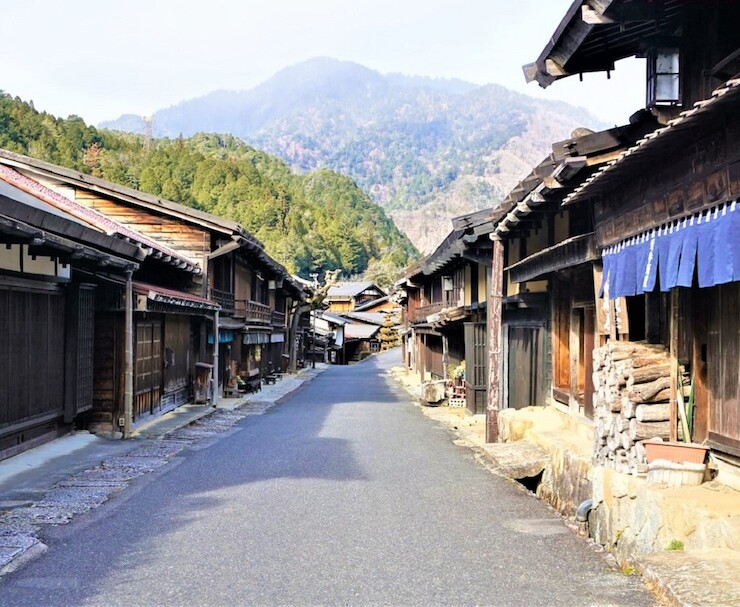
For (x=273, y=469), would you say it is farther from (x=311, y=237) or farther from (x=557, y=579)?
(x=311, y=237)

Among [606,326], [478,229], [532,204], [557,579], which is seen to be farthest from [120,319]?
[557,579]

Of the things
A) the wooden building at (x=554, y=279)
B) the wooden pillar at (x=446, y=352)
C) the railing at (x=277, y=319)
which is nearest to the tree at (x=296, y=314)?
the railing at (x=277, y=319)

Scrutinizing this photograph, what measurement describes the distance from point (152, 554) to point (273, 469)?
490 centimetres

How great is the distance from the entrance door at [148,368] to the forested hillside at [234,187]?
56.0 meters

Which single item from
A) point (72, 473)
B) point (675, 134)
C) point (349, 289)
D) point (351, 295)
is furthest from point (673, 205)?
point (349, 289)

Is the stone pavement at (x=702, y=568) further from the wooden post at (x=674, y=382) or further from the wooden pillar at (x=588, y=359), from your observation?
the wooden pillar at (x=588, y=359)

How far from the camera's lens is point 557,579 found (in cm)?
641

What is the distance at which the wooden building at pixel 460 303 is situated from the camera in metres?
17.3

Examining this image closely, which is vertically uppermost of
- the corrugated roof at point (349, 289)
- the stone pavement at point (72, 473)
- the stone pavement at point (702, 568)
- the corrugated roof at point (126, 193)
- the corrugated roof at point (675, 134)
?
the corrugated roof at point (349, 289)

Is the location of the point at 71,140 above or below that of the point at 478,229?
above

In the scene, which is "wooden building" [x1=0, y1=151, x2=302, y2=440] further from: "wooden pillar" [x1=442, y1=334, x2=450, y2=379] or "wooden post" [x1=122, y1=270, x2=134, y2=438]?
"wooden pillar" [x1=442, y1=334, x2=450, y2=379]

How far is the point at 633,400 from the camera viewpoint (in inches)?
310

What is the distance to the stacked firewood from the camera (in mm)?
7773

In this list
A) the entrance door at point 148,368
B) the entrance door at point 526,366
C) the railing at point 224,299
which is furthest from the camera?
the railing at point 224,299
